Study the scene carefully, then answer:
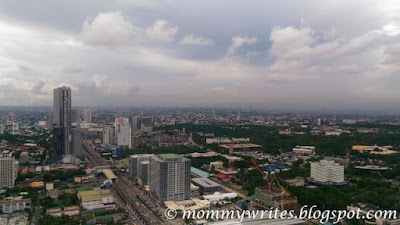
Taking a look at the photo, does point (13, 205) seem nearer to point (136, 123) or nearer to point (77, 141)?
point (77, 141)

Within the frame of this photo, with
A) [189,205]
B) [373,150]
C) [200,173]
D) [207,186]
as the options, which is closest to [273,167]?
[200,173]

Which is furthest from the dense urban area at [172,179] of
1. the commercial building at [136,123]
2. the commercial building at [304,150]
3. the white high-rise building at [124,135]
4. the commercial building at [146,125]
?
the commercial building at [136,123]

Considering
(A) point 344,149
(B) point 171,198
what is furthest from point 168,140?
(B) point 171,198

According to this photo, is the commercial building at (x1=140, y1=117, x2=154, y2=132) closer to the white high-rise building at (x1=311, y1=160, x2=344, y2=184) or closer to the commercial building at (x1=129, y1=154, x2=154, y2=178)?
the commercial building at (x1=129, y1=154, x2=154, y2=178)

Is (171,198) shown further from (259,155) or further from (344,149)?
(344,149)

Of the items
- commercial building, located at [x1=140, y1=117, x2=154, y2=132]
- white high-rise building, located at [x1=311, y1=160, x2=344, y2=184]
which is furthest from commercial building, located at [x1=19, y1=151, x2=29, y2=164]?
commercial building, located at [x1=140, y1=117, x2=154, y2=132]

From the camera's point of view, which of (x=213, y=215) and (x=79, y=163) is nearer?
(x=213, y=215)
